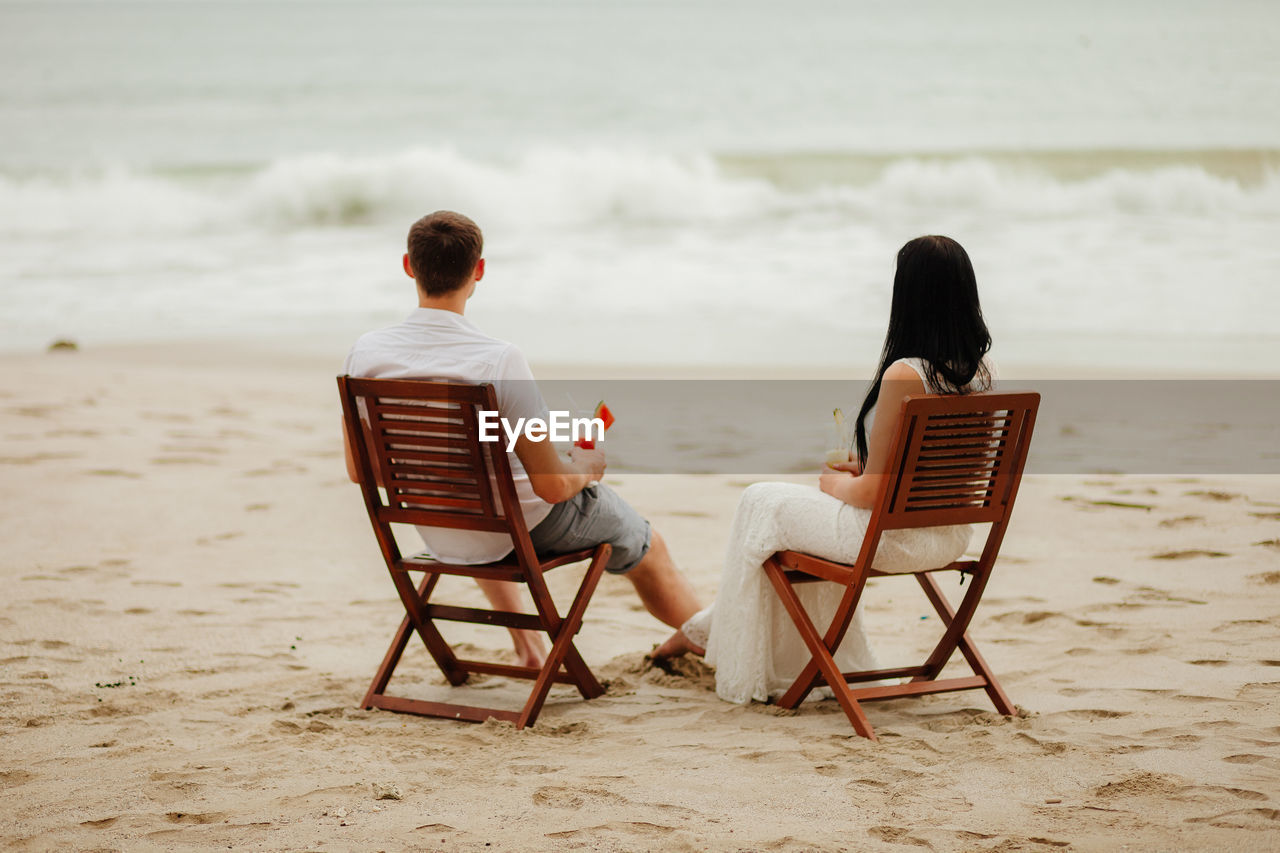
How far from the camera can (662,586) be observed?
4027 millimetres

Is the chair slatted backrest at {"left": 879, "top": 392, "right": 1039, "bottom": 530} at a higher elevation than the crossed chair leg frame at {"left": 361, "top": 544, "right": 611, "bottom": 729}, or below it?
higher

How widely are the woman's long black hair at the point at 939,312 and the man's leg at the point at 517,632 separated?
1.47m

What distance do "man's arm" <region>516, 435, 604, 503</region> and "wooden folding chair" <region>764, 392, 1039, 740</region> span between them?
604 millimetres

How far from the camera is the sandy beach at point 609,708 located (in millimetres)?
2850

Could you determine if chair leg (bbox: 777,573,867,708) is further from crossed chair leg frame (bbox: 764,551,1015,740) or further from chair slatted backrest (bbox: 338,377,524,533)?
chair slatted backrest (bbox: 338,377,524,533)

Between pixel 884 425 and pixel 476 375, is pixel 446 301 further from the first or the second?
pixel 884 425

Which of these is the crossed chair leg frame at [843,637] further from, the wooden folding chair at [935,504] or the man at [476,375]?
the man at [476,375]

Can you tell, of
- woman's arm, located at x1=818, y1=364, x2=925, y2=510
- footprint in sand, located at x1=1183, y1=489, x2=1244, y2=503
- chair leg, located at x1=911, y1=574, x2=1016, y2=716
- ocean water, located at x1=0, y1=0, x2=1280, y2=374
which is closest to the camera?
woman's arm, located at x1=818, y1=364, x2=925, y2=510

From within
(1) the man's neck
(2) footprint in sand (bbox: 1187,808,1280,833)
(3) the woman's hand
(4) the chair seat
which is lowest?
(2) footprint in sand (bbox: 1187,808,1280,833)

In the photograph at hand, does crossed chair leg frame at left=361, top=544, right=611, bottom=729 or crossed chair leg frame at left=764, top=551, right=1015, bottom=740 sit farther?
crossed chair leg frame at left=361, top=544, right=611, bottom=729

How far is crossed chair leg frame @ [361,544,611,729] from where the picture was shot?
3594 mm

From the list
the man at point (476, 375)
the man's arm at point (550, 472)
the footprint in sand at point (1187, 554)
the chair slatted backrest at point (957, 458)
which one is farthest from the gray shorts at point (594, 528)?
the footprint in sand at point (1187, 554)

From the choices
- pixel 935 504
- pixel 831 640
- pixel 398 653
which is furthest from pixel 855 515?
pixel 398 653

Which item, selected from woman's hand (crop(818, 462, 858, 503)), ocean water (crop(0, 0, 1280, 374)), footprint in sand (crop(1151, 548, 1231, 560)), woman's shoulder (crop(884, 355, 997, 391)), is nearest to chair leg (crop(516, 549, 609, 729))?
woman's hand (crop(818, 462, 858, 503))
